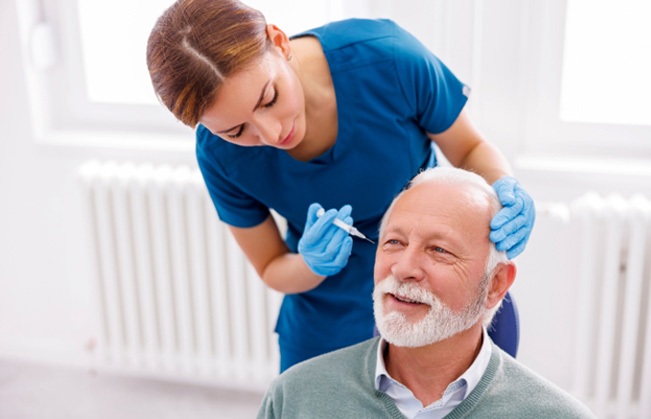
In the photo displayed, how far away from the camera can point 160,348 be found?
3012 mm

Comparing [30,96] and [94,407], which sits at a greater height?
[30,96]

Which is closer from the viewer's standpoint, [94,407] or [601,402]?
[601,402]

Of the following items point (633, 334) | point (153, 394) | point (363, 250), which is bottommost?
point (153, 394)

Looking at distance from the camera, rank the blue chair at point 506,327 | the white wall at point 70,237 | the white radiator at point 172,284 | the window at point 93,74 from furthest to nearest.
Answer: the window at point 93,74
the white radiator at point 172,284
the white wall at point 70,237
the blue chair at point 506,327

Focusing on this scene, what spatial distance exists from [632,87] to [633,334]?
753 mm

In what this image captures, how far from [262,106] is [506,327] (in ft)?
2.09

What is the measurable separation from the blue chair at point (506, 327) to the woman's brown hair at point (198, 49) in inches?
26.6

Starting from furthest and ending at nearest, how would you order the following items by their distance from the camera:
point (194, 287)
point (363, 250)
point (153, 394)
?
point (153, 394), point (194, 287), point (363, 250)

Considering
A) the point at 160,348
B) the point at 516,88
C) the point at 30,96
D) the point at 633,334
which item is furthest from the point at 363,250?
the point at 30,96

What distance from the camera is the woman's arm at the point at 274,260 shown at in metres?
1.79

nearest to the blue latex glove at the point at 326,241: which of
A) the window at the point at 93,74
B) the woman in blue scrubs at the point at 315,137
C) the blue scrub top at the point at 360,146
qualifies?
the woman in blue scrubs at the point at 315,137

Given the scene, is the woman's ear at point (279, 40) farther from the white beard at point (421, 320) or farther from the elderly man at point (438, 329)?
the white beard at point (421, 320)

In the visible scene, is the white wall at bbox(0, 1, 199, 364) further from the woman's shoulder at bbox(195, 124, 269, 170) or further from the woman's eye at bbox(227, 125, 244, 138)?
the woman's eye at bbox(227, 125, 244, 138)

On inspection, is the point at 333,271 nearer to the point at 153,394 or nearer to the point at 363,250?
the point at 363,250
